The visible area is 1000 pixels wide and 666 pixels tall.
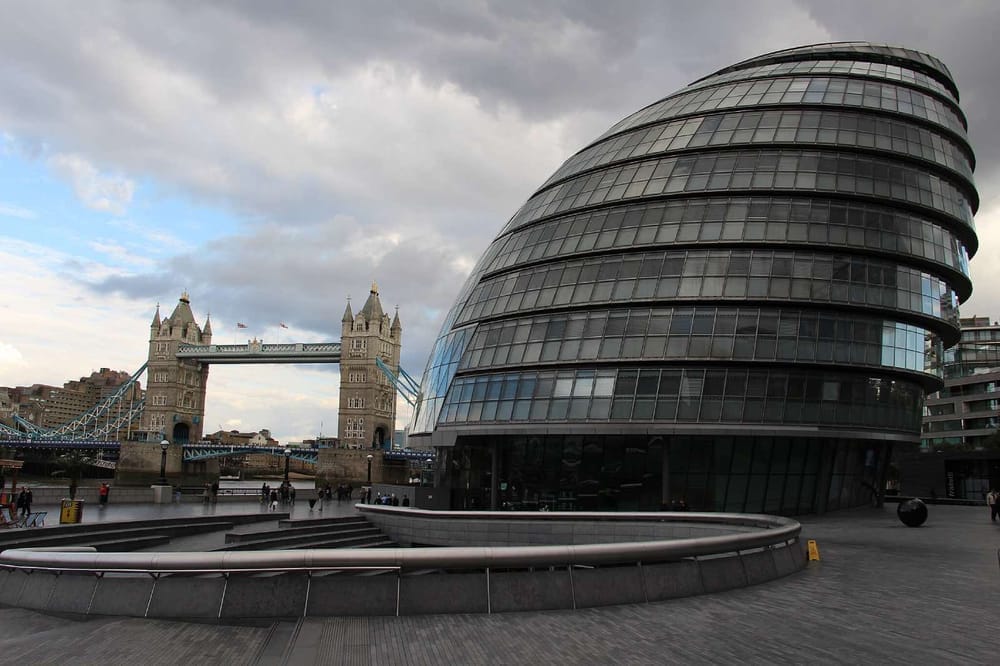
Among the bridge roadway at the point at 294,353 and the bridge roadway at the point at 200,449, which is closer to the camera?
the bridge roadway at the point at 200,449

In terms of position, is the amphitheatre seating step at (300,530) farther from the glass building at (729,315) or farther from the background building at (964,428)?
the background building at (964,428)

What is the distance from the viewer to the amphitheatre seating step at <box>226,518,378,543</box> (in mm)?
26438

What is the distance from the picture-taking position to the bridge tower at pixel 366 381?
178 m

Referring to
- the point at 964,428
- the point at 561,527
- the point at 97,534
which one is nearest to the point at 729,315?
the point at 561,527

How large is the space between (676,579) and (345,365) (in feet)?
571

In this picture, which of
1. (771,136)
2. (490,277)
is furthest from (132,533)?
(771,136)

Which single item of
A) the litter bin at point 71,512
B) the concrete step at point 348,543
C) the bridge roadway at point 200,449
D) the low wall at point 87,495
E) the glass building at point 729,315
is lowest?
the bridge roadway at point 200,449

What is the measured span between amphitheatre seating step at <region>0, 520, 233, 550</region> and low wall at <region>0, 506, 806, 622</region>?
30.3 ft

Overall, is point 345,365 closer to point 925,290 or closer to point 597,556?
point 925,290

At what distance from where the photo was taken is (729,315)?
37.2 m

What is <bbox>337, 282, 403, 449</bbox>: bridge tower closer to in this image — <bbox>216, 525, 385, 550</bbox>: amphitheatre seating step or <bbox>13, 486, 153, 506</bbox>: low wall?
<bbox>13, 486, 153, 506</bbox>: low wall

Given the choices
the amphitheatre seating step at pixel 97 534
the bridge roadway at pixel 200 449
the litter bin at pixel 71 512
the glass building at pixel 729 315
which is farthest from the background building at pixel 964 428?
the bridge roadway at pixel 200 449

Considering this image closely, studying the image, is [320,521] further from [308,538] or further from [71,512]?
[71,512]

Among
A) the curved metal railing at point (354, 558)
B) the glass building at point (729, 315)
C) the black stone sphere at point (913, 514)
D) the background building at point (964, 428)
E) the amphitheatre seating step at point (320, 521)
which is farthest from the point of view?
the background building at point (964, 428)
